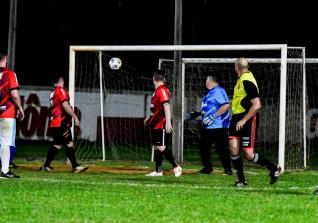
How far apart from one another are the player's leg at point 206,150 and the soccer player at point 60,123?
7.67 feet

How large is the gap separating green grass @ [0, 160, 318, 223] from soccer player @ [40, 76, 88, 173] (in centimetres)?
193

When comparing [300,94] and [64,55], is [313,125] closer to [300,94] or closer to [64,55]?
[300,94]

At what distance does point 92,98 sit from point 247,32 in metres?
13.3

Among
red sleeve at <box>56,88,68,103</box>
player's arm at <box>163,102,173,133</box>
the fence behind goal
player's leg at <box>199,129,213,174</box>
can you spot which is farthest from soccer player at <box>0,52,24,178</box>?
the fence behind goal

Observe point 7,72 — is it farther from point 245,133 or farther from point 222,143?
point 222,143

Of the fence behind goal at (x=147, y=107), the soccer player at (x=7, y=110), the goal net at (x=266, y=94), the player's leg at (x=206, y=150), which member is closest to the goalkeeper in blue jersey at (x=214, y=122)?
the player's leg at (x=206, y=150)

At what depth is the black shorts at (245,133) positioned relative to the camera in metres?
13.1

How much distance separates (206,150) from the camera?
16781 mm

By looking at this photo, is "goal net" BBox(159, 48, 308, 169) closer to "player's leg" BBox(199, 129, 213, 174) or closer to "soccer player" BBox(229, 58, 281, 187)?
"player's leg" BBox(199, 129, 213, 174)

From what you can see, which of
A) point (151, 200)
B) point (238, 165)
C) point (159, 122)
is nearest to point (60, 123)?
point (159, 122)

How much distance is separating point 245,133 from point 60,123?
4.81 m

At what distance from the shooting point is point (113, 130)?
2573cm

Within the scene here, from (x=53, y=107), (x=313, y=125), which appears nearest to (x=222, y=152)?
(x=53, y=107)

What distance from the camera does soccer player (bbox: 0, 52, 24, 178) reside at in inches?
554
